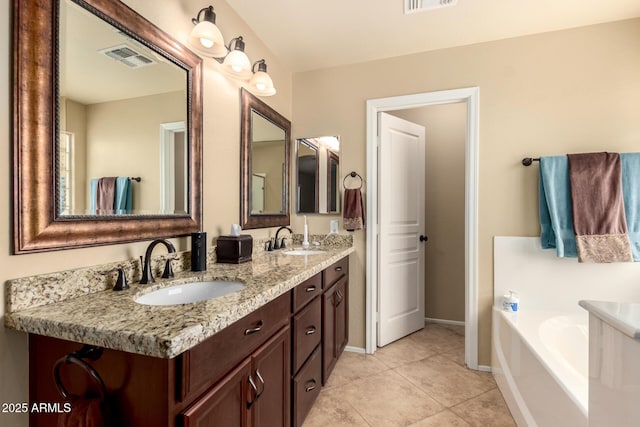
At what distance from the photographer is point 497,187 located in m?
2.19

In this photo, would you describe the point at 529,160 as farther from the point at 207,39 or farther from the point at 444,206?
the point at 207,39

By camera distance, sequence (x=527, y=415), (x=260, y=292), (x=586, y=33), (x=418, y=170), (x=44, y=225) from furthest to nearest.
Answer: (x=418, y=170) → (x=586, y=33) → (x=527, y=415) → (x=260, y=292) → (x=44, y=225)

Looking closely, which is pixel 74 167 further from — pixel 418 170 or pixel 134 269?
pixel 418 170

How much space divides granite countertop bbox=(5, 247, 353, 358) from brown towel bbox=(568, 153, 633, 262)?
80.6 inches

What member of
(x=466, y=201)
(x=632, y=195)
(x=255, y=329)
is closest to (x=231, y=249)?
(x=255, y=329)

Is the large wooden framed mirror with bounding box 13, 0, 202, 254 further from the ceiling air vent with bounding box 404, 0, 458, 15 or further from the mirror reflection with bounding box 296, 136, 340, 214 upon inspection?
the ceiling air vent with bounding box 404, 0, 458, 15

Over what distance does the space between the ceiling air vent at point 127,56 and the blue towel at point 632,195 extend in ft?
9.16

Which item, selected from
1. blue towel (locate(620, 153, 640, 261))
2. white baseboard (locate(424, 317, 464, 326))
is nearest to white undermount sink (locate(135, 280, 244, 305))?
blue towel (locate(620, 153, 640, 261))

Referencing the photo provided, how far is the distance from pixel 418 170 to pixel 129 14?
8.08ft

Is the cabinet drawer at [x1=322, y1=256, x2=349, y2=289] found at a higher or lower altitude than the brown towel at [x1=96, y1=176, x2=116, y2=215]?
lower

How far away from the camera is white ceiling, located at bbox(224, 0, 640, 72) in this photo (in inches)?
72.1

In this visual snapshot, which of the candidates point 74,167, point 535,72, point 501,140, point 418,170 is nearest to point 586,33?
point 535,72

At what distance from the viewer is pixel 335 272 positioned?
209 centimetres

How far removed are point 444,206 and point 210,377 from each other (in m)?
2.91
